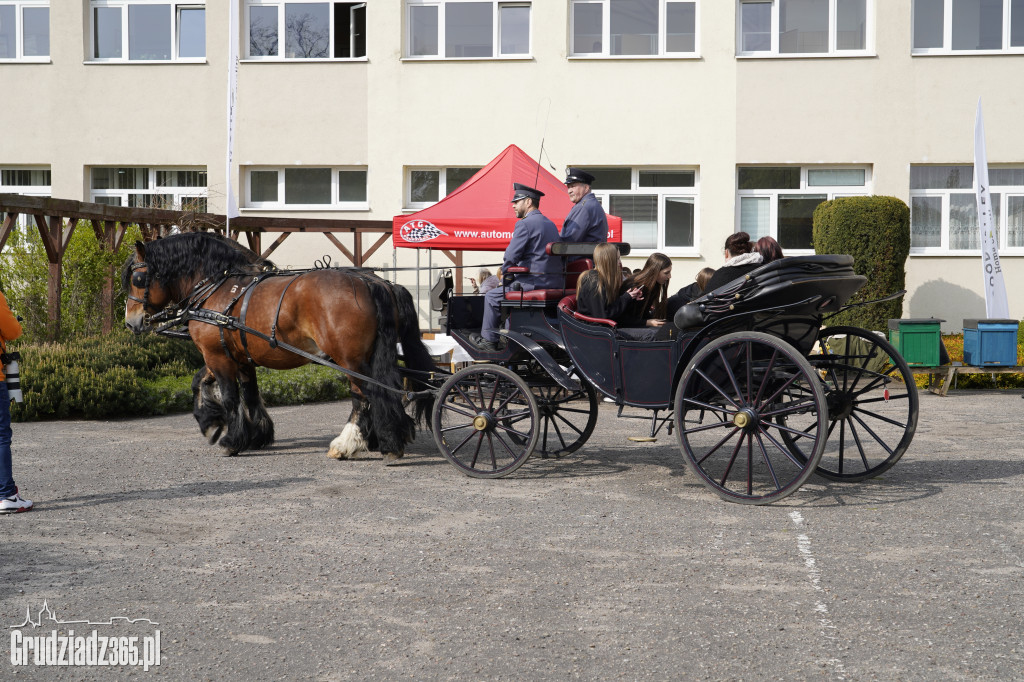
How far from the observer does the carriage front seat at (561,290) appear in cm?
719

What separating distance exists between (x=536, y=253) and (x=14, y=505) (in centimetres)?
375

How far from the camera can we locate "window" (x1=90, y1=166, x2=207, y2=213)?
18.6 metres

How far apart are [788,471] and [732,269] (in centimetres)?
175

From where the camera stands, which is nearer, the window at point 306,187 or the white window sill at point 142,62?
the white window sill at point 142,62

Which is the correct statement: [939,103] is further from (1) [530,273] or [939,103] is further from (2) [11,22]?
(2) [11,22]

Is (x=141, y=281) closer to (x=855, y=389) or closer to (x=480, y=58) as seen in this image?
(x=855, y=389)

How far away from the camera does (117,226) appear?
45.3 ft

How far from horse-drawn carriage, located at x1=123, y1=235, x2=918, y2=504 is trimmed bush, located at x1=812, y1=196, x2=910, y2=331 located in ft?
22.3

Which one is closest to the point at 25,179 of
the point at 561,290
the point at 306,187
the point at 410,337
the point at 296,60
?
the point at 306,187

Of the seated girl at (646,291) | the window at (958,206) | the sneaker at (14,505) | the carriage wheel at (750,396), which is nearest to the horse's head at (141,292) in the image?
the sneaker at (14,505)

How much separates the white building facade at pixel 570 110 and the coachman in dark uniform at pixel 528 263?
10.7 metres

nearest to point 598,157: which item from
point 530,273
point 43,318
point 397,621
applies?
point 43,318

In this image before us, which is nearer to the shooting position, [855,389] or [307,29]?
[855,389]

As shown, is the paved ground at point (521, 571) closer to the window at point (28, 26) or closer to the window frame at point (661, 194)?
the window frame at point (661, 194)
